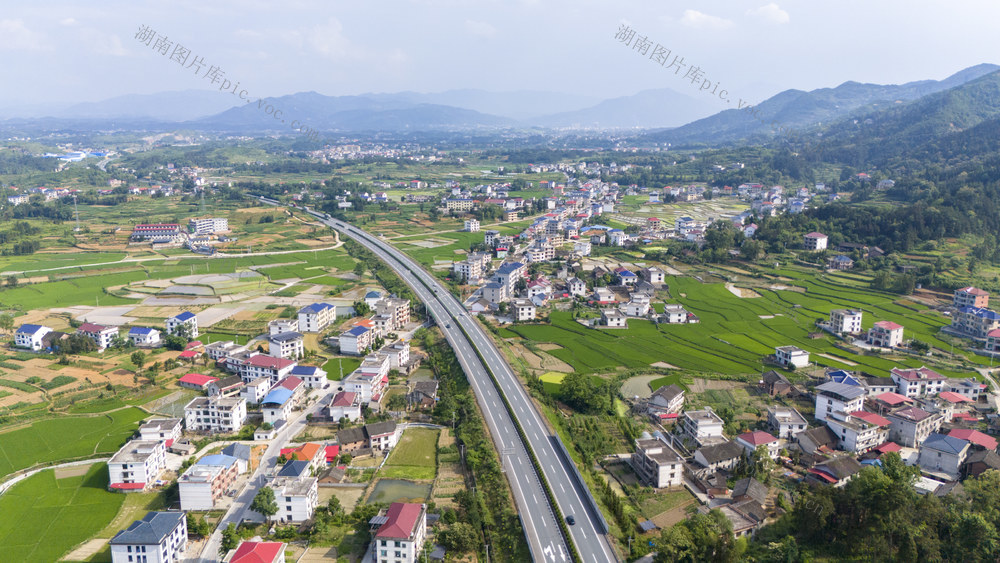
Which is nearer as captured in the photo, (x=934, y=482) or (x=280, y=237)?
(x=934, y=482)

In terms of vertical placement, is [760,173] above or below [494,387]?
above

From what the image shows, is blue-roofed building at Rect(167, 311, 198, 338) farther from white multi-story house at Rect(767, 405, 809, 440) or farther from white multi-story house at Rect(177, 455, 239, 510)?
white multi-story house at Rect(767, 405, 809, 440)

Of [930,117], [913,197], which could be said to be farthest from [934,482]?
[930,117]

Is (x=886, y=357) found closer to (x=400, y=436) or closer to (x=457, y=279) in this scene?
(x=400, y=436)

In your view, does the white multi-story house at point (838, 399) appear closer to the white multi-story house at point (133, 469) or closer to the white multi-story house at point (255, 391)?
the white multi-story house at point (255, 391)

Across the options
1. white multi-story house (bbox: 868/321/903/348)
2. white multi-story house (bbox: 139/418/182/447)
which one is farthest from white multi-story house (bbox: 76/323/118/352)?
white multi-story house (bbox: 868/321/903/348)

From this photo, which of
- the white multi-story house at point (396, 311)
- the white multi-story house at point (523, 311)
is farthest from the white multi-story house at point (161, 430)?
the white multi-story house at point (523, 311)

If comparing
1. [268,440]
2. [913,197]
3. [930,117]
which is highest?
[930,117]

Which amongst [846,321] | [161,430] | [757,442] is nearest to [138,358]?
[161,430]
